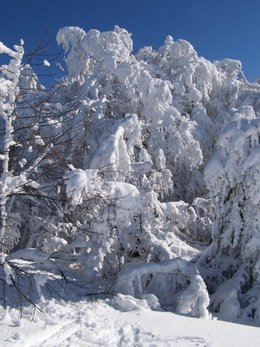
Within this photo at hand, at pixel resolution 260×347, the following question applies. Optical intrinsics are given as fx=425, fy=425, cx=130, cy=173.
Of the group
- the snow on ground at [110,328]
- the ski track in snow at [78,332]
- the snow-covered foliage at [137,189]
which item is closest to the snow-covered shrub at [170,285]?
the snow-covered foliage at [137,189]

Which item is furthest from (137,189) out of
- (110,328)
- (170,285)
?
(110,328)

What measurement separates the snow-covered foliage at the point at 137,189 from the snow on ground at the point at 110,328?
2.36 feet

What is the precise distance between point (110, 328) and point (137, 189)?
404 centimetres

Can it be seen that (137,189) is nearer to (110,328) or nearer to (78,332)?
(110,328)

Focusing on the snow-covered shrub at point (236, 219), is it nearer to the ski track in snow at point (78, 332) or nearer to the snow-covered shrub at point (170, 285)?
the snow-covered shrub at point (170, 285)

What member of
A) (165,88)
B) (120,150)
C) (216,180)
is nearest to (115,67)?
(165,88)

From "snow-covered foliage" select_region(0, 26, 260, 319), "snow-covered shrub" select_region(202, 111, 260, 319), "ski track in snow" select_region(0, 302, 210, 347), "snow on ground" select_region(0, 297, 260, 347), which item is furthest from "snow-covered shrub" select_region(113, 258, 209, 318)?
"ski track in snow" select_region(0, 302, 210, 347)

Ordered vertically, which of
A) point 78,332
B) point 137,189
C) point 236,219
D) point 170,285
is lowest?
point 78,332

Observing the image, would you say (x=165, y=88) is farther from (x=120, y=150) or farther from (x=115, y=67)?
(x=120, y=150)

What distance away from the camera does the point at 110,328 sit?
7102 millimetres

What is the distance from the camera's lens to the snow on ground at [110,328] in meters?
6.34

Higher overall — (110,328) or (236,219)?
(236,219)

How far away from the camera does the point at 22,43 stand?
5.71 metres

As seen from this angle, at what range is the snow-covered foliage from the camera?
6503 millimetres
